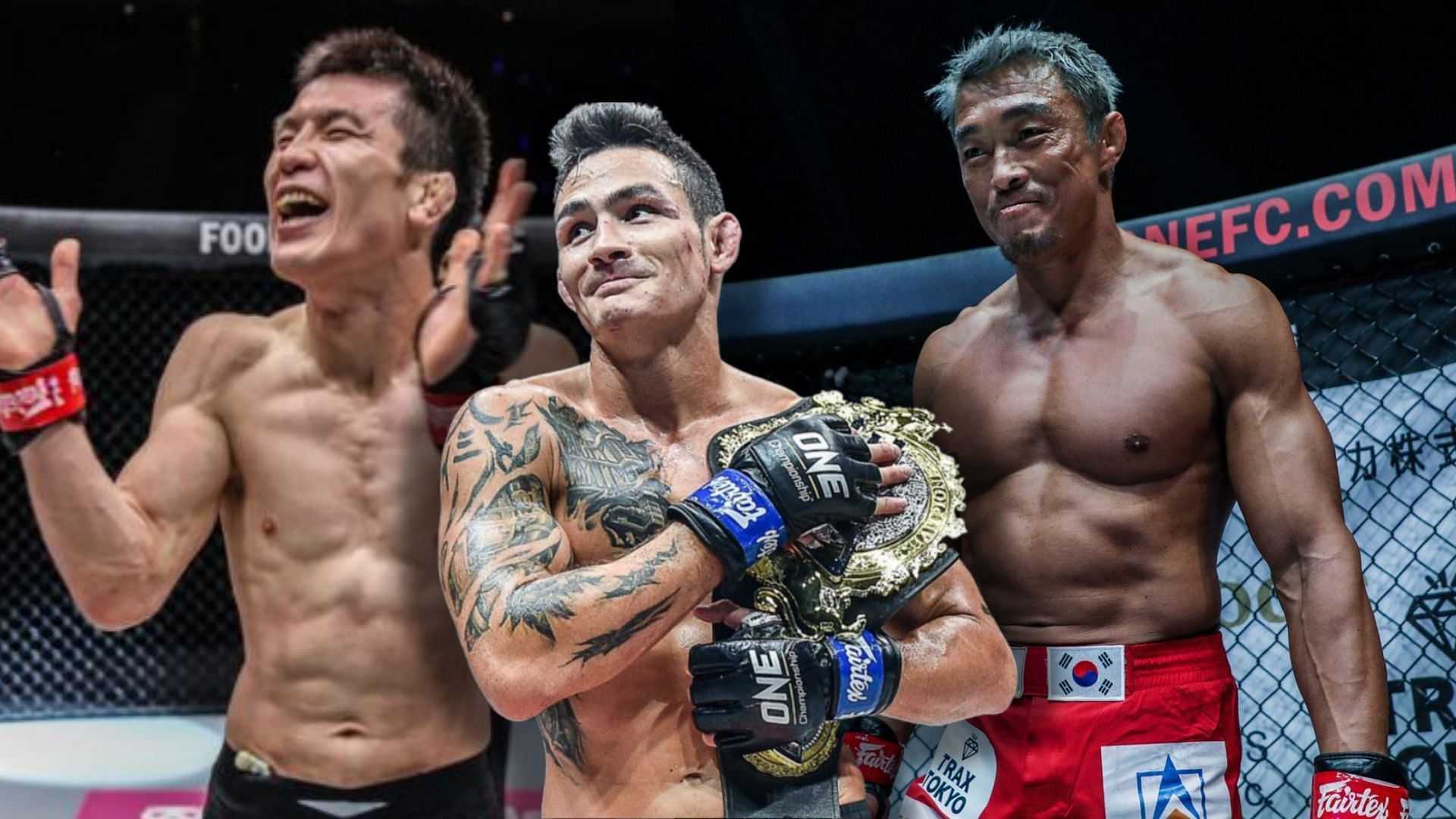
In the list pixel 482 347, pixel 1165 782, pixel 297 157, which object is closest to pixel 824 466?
pixel 1165 782

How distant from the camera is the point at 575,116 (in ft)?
6.08

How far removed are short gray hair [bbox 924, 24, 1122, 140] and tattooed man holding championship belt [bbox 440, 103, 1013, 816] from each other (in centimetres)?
46

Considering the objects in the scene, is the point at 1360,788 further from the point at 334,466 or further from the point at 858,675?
the point at 334,466

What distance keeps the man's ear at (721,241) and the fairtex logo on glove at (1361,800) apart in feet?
3.72

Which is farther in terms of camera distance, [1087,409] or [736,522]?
[1087,409]

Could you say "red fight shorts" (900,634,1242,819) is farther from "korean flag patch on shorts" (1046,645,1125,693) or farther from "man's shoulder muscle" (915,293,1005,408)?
"man's shoulder muscle" (915,293,1005,408)

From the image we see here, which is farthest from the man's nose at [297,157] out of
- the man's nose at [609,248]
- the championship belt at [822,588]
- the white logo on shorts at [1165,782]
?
the white logo on shorts at [1165,782]

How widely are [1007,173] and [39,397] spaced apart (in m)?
1.55

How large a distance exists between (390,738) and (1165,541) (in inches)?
54.4

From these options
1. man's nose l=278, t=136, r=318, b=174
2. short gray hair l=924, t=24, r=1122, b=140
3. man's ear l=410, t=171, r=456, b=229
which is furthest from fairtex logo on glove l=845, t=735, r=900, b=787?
man's nose l=278, t=136, r=318, b=174

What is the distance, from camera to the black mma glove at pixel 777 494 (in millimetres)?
1542

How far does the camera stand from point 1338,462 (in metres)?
2.49

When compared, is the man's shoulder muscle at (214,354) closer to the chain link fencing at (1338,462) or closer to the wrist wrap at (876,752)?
the chain link fencing at (1338,462)

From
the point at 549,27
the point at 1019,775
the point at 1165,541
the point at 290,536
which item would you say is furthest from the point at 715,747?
the point at 549,27
